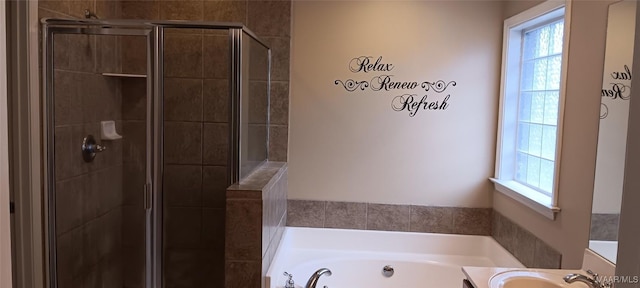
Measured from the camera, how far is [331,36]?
3.26 m

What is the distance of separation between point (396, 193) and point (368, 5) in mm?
1286

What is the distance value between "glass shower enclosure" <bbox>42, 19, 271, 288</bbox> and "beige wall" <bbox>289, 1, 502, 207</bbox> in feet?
1.12

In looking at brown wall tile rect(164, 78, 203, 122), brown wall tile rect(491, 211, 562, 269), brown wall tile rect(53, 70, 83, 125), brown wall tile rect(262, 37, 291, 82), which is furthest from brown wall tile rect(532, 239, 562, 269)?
brown wall tile rect(53, 70, 83, 125)

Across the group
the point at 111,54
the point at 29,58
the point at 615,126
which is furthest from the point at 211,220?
the point at 615,126

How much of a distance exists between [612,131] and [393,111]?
1.50 meters

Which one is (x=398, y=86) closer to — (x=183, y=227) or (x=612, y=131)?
(x=612, y=131)

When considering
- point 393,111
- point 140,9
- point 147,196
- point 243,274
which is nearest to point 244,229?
point 243,274

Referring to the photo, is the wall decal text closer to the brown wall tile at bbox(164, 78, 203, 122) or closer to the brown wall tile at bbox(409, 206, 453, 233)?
the brown wall tile at bbox(409, 206, 453, 233)

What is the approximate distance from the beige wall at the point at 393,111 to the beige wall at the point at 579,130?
916mm

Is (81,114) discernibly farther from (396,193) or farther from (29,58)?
(396,193)

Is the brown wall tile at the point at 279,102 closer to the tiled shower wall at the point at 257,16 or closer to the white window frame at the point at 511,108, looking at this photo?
the tiled shower wall at the point at 257,16

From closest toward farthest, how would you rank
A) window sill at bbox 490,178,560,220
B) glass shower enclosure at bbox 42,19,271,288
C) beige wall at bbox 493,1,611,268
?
beige wall at bbox 493,1,611,268, window sill at bbox 490,178,560,220, glass shower enclosure at bbox 42,19,271,288

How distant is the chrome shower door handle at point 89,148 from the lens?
276 centimetres

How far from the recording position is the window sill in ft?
7.93
